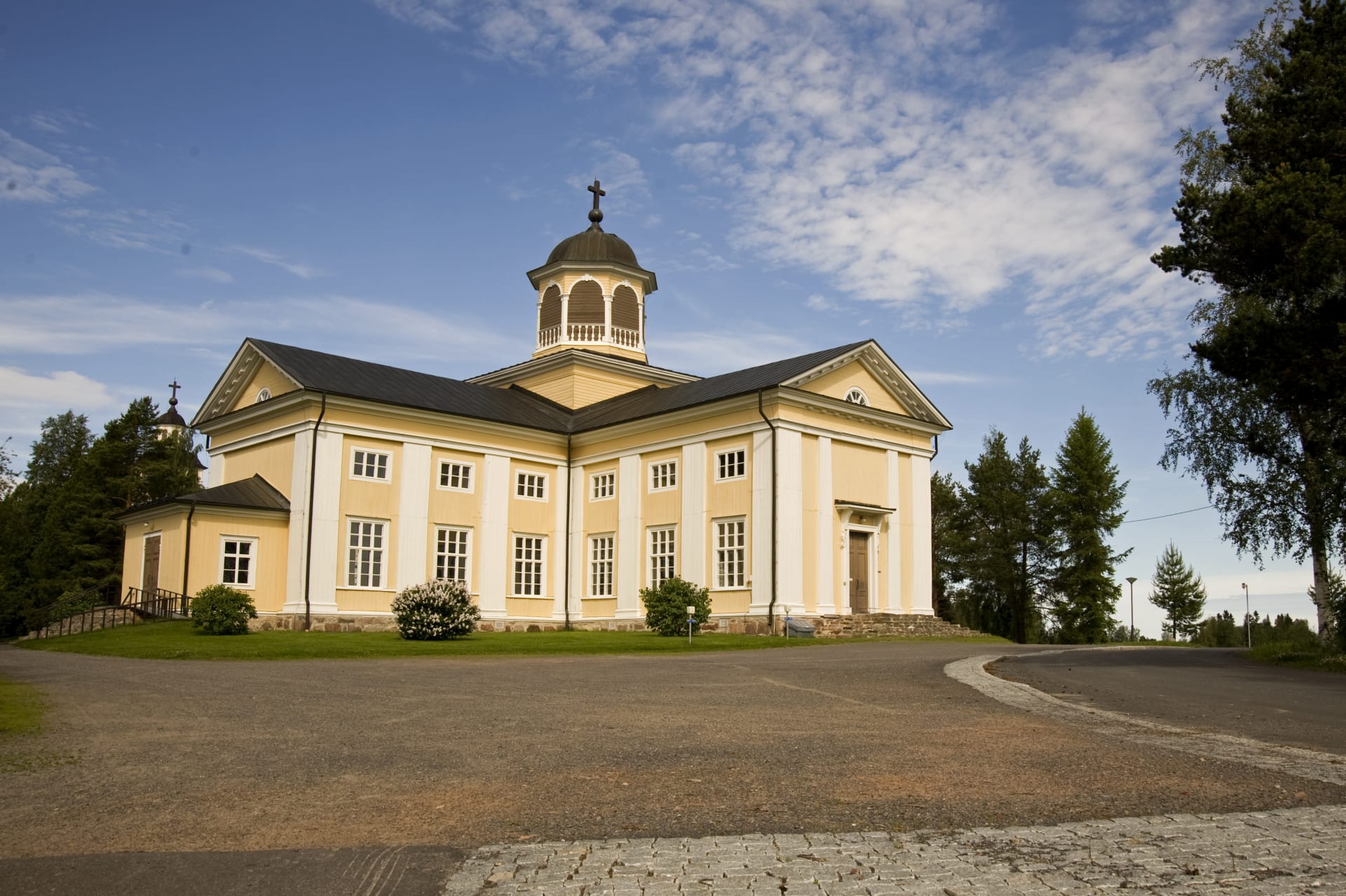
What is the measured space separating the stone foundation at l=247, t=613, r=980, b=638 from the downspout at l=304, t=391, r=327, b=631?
0.30 metres

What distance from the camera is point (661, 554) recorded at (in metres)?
34.3

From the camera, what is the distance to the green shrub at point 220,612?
2739cm

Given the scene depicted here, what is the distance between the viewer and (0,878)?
524cm

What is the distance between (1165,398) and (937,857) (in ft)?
81.9

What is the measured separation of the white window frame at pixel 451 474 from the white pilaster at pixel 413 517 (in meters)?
0.71

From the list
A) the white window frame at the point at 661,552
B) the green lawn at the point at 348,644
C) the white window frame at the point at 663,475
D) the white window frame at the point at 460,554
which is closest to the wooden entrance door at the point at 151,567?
the green lawn at the point at 348,644

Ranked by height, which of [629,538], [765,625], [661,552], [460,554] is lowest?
[765,625]

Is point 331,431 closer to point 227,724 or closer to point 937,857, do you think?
point 227,724

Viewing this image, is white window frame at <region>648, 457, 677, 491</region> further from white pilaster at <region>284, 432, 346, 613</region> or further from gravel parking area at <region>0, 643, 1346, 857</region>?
gravel parking area at <region>0, 643, 1346, 857</region>

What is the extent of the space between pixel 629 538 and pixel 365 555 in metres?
Result: 8.19

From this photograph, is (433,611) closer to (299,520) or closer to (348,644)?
(348,644)

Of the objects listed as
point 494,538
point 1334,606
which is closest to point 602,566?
point 494,538

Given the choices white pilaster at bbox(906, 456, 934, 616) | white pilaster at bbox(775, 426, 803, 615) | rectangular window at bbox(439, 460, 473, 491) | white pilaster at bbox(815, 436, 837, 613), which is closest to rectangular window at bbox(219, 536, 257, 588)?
rectangular window at bbox(439, 460, 473, 491)

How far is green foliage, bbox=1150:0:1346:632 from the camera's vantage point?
17.1 m
